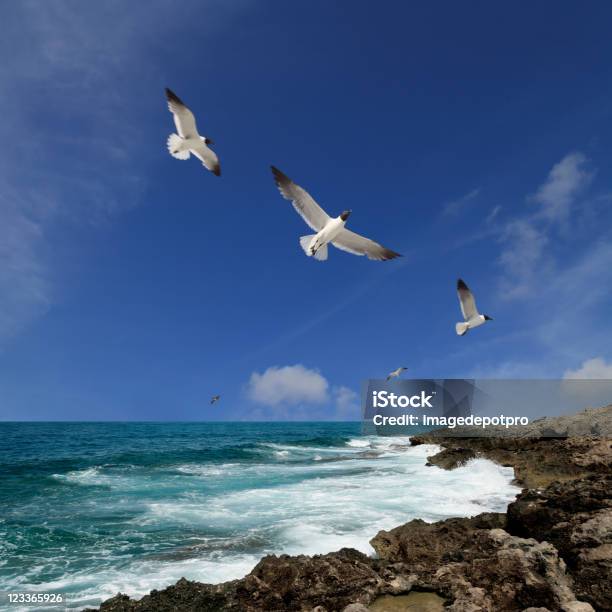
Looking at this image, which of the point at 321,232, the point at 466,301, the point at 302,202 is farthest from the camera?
the point at 466,301

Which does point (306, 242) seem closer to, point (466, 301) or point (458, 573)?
point (466, 301)

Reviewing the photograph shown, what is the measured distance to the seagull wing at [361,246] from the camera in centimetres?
1016

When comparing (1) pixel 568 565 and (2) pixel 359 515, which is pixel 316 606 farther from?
(2) pixel 359 515

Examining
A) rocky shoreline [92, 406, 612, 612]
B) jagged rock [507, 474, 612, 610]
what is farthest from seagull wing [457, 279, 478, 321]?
rocky shoreline [92, 406, 612, 612]

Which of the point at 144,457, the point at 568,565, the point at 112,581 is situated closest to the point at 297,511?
the point at 112,581

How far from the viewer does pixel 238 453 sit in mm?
31844

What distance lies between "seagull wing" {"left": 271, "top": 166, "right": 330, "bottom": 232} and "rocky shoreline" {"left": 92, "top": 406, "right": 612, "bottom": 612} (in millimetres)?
5657

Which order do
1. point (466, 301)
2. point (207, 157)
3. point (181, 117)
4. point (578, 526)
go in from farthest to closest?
point (466, 301) → point (207, 157) → point (181, 117) → point (578, 526)

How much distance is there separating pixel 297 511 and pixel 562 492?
6.55m

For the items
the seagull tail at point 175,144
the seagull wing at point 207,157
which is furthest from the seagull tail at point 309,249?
the seagull tail at point 175,144

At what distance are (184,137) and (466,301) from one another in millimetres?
8050

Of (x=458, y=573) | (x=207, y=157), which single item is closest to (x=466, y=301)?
(x=207, y=157)

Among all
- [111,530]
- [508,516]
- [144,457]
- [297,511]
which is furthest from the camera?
[144,457]

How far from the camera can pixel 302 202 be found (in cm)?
966
